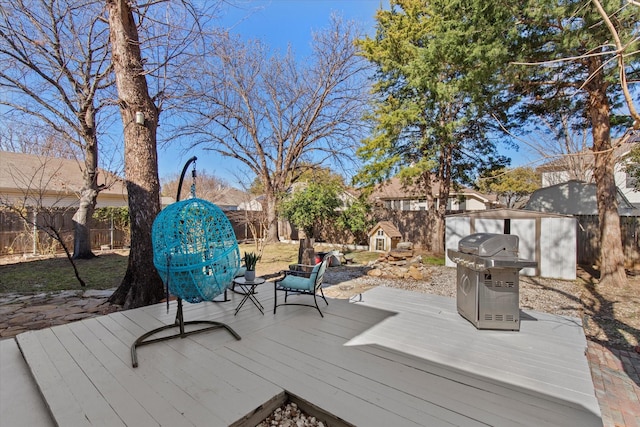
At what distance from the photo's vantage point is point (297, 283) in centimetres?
404

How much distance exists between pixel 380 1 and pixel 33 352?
1298 centimetres

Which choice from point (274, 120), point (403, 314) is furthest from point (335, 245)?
point (403, 314)

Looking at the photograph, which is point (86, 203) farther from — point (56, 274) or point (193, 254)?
point (193, 254)

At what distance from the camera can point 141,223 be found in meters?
4.70

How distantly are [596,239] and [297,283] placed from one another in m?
10.1

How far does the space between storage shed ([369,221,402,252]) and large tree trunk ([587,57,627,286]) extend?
5.60 metres

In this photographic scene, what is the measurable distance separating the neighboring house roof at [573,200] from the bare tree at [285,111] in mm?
8257

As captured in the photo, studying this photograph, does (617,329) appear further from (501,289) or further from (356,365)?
(356,365)

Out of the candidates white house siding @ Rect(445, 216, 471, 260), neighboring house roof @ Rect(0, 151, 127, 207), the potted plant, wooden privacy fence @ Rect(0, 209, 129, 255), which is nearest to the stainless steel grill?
the potted plant

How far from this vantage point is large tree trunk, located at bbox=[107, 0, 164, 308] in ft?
15.5

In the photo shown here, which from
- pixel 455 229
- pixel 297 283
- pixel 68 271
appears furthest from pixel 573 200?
pixel 68 271

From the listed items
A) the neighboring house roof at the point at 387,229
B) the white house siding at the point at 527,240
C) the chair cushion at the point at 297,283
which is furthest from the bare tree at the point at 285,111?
the chair cushion at the point at 297,283

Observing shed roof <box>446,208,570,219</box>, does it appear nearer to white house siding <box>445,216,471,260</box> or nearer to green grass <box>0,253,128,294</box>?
white house siding <box>445,216,471,260</box>

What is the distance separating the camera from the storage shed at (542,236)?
7566 mm
